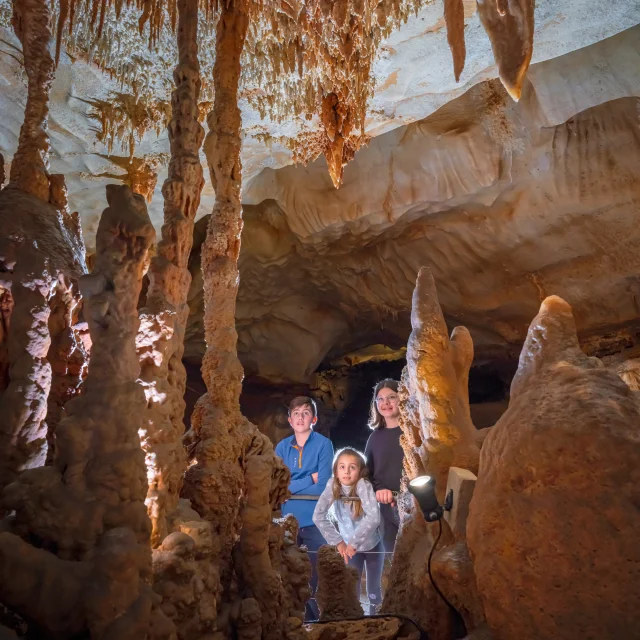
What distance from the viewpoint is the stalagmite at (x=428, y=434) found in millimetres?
2986

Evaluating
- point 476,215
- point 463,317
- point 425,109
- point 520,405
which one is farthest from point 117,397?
point 463,317

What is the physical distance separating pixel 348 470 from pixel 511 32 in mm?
3186

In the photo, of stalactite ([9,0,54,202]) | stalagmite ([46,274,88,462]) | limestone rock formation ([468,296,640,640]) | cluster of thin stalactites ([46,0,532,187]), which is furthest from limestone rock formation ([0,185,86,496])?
limestone rock formation ([468,296,640,640])

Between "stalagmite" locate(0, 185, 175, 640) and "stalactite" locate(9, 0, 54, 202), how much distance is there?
123cm

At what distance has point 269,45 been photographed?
15.5 ft

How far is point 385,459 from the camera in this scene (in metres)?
4.50

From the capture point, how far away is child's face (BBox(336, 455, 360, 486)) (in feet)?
13.8

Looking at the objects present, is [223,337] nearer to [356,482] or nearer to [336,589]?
[356,482]

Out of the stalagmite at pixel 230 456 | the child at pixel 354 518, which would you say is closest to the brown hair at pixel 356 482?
the child at pixel 354 518

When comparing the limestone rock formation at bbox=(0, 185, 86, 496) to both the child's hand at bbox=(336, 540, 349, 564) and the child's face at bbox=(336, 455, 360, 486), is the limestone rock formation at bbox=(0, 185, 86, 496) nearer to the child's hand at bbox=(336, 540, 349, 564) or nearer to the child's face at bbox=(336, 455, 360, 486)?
the child's face at bbox=(336, 455, 360, 486)

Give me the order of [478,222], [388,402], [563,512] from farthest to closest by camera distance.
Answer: [478,222], [388,402], [563,512]

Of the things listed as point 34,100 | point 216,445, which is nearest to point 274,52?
point 34,100

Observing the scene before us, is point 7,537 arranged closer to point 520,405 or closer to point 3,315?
point 3,315

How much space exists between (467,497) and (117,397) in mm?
1744
